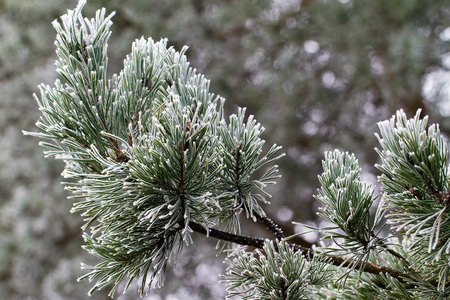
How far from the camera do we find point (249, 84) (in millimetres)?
2604

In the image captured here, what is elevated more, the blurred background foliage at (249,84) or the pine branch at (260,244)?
the blurred background foliage at (249,84)

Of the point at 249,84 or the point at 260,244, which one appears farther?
the point at 249,84

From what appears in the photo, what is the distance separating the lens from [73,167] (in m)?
0.50

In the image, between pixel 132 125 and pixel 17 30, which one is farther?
pixel 17 30

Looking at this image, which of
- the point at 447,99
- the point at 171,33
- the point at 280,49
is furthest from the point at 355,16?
the point at 171,33

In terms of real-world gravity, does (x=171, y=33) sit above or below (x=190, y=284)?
above

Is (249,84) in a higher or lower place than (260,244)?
higher

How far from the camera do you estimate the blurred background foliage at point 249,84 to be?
2.08 m

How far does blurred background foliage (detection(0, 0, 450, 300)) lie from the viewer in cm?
208

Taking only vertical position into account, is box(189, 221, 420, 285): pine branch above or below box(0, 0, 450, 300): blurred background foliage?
below

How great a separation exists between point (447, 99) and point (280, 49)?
99 cm

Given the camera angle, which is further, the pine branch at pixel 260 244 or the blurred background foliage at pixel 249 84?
the blurred background foliage at pixel 249 84

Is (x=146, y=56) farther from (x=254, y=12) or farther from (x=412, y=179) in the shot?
(x=254, y=12)

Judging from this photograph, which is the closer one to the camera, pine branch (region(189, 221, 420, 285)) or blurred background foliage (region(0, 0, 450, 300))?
pine branch (region(189, 221, 420, 285))
